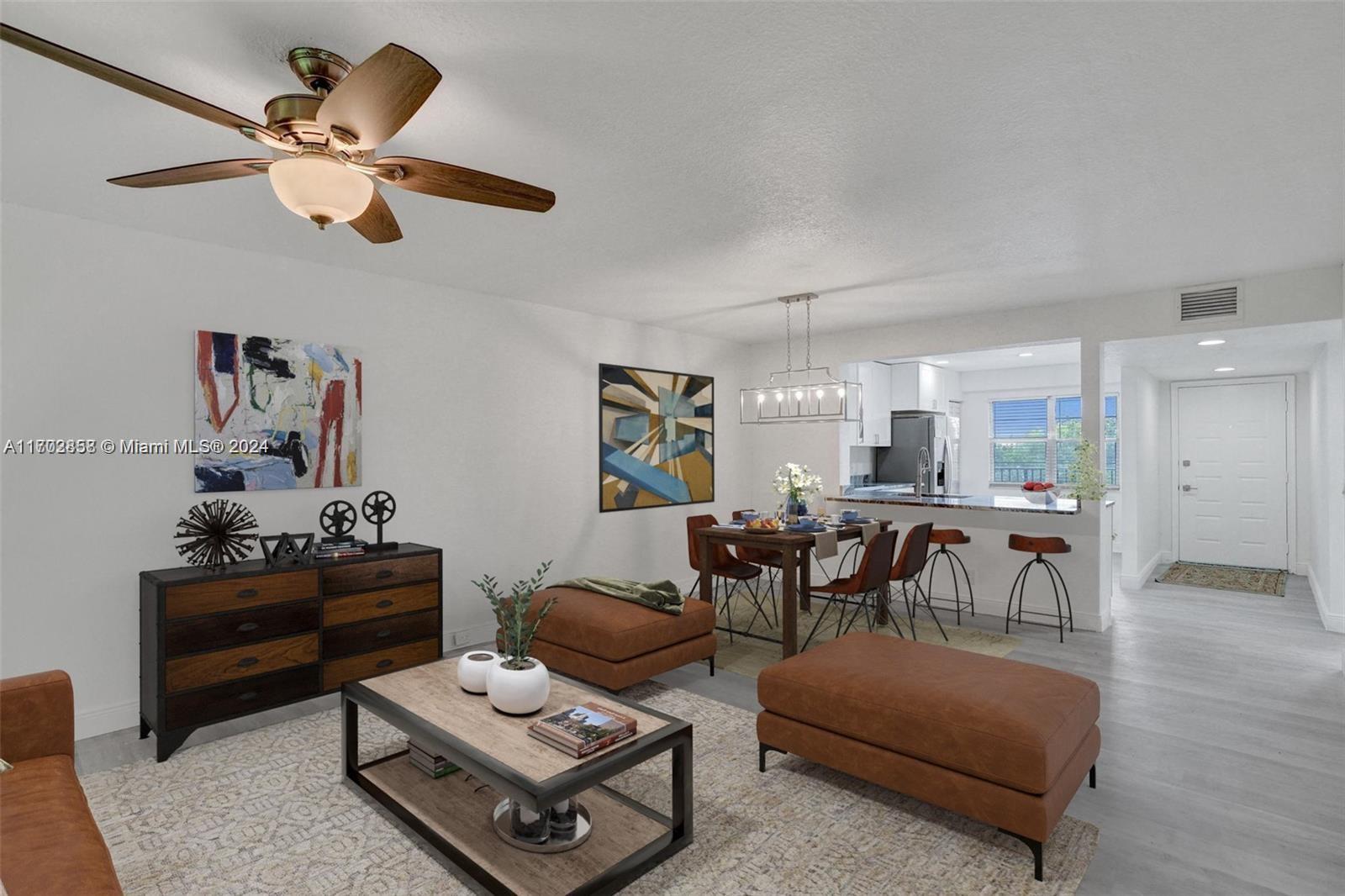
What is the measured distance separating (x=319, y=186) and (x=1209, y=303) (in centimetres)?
549

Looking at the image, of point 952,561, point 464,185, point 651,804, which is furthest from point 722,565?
point 464,185

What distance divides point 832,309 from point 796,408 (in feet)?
2.89

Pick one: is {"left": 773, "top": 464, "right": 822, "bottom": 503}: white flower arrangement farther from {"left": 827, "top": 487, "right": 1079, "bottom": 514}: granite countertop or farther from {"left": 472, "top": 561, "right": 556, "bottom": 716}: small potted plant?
{"left": 472, "top": 561, "right": 556, "bottom": 716}: small potted plant

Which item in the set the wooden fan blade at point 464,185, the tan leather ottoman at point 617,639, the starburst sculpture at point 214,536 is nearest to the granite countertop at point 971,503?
the tan leather ottoman at point 617,639

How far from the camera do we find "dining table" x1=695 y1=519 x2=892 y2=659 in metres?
4.38

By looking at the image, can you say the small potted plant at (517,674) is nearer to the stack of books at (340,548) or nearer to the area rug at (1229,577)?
the stack of books at (340,548)

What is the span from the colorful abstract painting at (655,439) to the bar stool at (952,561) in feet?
7.32

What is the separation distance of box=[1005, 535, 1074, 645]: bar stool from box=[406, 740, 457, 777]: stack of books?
13.8 feet

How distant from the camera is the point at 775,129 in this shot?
2484mm

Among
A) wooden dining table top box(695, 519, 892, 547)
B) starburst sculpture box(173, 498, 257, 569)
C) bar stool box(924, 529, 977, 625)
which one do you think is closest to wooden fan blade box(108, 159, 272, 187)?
starburst sculpture box(173, 498, 257, 569)

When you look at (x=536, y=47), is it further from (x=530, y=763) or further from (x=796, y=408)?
(x=796, y=408)

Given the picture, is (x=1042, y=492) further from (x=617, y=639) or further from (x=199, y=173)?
(x=199, y=173)

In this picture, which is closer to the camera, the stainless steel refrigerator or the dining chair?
the dining chair

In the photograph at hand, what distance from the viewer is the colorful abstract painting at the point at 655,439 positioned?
596 centimetres
